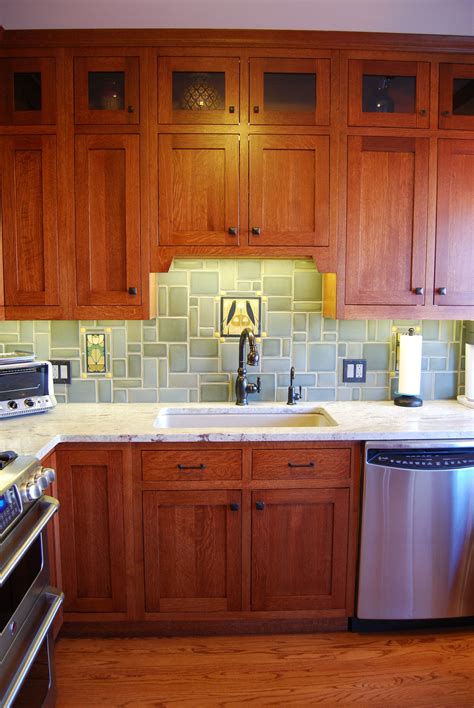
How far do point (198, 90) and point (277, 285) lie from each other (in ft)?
3.17

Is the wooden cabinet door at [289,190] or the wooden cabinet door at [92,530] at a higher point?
the wooden cabinet door at [289,190]

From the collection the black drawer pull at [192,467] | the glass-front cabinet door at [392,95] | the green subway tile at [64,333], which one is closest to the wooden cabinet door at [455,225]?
the glass-front cabinet door at [392,95]

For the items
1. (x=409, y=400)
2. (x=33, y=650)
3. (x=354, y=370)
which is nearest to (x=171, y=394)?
(x=354, y=370)

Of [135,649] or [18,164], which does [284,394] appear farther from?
[18,164]

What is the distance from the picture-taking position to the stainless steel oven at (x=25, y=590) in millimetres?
1430

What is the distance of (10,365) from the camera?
234 centimetres

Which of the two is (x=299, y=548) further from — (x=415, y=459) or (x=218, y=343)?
(x=218, y=343)

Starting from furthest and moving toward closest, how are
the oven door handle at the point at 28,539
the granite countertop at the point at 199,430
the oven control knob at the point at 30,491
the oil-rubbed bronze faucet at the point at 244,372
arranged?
the oil-rubbed bronze faucet at the point at 244,372 → the granite countertop at the point at 199,430 → the oven control knob at the point at 30,491 → the oven door handle at the point at 28,539

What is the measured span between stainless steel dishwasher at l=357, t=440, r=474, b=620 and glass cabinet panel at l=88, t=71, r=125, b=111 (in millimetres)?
1838

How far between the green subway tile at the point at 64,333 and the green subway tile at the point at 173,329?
0.43 metres

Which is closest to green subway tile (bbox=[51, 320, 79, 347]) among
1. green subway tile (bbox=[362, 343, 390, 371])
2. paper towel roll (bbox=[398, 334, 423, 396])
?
green subway tile (bbox=[362, 343, 390, 371])

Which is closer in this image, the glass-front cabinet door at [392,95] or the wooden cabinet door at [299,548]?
the wooden cabinet door at [299,548]

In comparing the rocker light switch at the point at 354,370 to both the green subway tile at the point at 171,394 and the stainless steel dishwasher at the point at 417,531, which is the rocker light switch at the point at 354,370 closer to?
the stainless steel dishwasher at the point at 417,531

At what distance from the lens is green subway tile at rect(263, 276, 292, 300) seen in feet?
9.03
